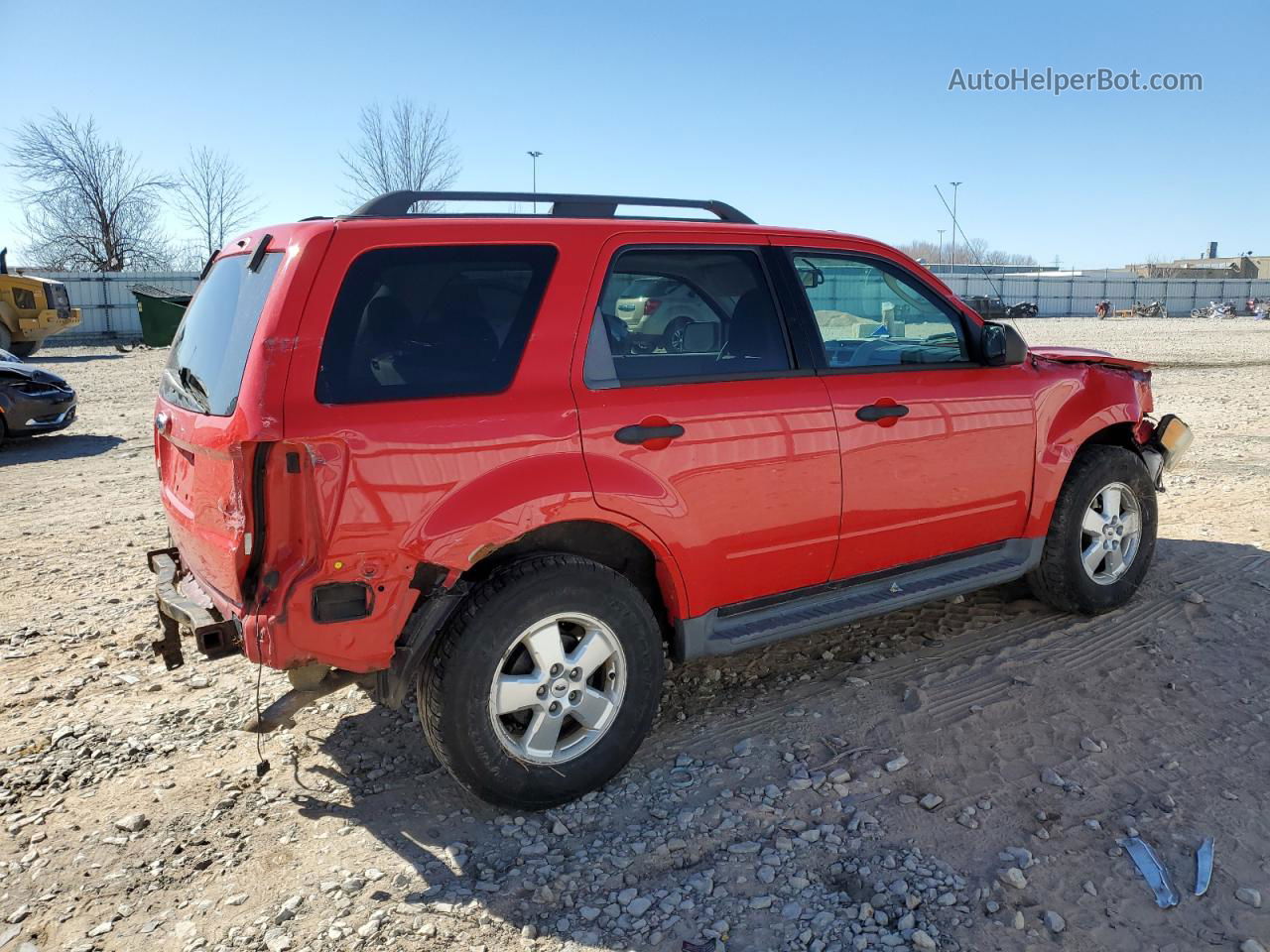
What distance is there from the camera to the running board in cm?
373

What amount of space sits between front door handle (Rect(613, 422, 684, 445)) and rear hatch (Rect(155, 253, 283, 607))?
3.92 ft

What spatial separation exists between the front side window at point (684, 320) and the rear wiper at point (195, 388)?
1.27m

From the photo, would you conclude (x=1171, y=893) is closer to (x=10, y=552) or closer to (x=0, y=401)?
(x=10, y=552)

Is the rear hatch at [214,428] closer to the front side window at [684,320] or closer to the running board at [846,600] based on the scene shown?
the front side window at [684,320]

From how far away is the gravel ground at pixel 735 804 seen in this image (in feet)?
9.26

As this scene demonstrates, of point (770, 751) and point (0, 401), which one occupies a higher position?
point (0, 401)

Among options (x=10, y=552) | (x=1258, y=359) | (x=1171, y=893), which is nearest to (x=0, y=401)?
(x=10, y=552)

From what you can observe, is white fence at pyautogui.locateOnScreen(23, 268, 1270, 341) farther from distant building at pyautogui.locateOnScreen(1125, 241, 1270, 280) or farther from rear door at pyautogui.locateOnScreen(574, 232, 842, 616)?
rear door at pyautogui.locateOnScreen(574, 232, 842, 616)

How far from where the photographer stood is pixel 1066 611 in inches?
196

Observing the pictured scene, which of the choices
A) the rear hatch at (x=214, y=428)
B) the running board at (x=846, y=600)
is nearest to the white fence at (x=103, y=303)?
the rear hatch at (x=214, y=428)

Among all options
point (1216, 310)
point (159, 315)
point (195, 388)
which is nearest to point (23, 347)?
point (159, 315)

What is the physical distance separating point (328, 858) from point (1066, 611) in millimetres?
3740

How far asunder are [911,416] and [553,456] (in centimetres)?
169

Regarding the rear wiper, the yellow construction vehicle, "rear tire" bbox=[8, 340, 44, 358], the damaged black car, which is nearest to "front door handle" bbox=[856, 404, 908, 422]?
the rear wiper
